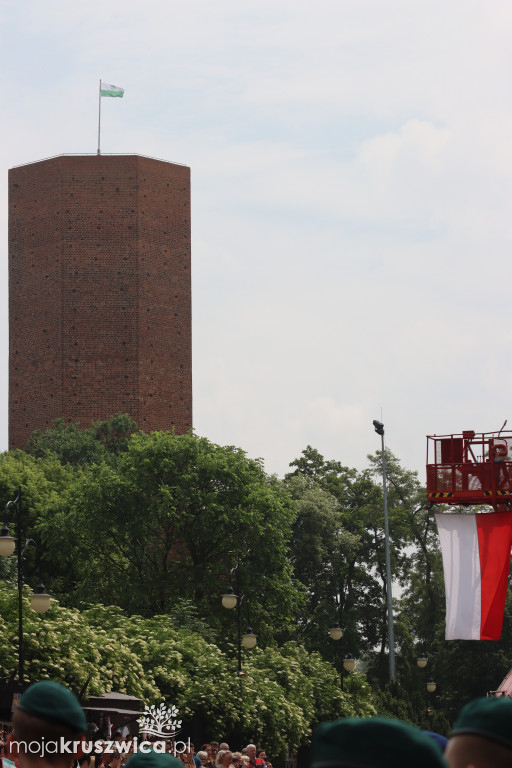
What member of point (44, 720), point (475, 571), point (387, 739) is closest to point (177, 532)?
point (475, 571)

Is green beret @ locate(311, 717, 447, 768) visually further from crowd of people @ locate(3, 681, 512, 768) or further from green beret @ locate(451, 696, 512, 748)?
green beret @ locate(451, 696, 512, 748)

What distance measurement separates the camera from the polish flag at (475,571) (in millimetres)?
30219

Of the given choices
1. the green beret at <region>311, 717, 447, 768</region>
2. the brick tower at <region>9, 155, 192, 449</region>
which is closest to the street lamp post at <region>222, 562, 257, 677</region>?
the green beret at <region>311, 717, 447, 768</region>

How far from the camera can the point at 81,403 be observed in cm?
6394

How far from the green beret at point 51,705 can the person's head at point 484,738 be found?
1.27 metres

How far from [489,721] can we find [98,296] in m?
63.5

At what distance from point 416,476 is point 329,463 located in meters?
4.67

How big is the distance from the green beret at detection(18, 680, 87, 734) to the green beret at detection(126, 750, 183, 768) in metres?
0.18

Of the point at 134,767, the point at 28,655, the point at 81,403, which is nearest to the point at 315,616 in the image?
the point at 81,403

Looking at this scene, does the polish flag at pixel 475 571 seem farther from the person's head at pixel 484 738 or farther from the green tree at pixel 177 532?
the person's head at pixel 484 738

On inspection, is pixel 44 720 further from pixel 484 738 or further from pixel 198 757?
pixel 198 757

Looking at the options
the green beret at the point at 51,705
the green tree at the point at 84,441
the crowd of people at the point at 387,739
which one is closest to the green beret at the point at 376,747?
the crowd of people at the point at 387,739

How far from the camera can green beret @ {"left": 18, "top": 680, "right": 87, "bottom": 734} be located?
11.5ft

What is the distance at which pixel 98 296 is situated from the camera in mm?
65312
